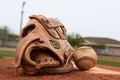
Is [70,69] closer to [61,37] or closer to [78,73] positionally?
[78,73]

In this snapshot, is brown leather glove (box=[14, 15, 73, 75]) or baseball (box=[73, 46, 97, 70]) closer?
brown leather glove (box=[14, 15, 73, 75])

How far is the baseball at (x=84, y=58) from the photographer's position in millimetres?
13094

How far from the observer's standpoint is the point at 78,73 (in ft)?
41.4

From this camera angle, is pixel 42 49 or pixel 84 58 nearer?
pixel 42 49

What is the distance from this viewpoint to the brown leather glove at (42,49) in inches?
456

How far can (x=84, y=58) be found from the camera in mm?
13055

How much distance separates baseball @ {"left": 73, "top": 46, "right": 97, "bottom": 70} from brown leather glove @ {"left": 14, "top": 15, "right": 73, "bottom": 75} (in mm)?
318

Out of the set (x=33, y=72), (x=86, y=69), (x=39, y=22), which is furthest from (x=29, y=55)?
(x=86, y=69)

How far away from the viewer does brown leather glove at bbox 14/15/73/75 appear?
11594 millimetres

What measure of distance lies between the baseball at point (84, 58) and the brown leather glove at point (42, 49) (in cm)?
32

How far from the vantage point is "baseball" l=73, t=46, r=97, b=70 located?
43.0 ft

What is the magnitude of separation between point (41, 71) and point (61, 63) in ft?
2.73

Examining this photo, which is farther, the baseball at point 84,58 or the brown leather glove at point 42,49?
the baseball at point 84,58

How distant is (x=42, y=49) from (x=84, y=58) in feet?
5.86
